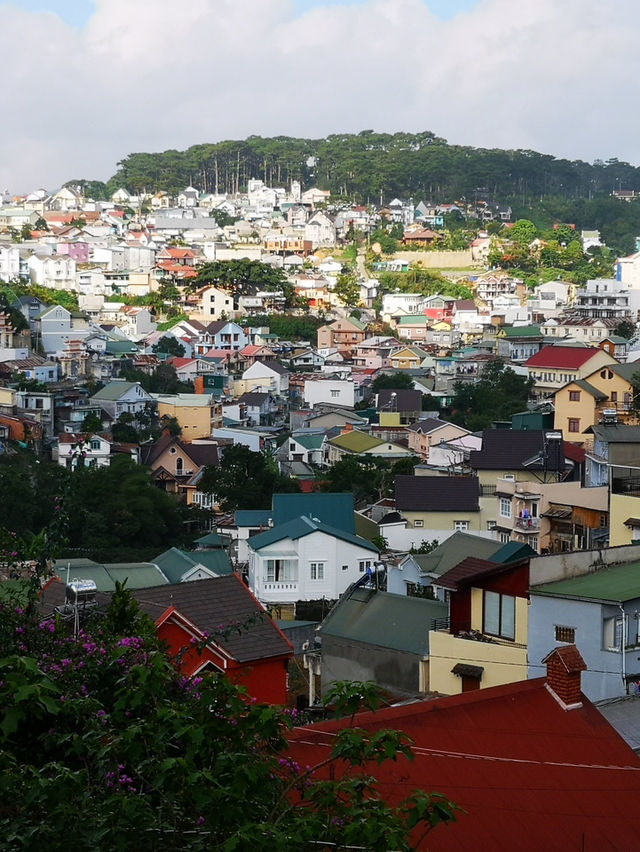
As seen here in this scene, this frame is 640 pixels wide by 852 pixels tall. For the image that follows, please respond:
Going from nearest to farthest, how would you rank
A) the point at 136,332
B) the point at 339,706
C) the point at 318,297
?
the point at 339,706 → the point at 136,332 → the point at 318,297

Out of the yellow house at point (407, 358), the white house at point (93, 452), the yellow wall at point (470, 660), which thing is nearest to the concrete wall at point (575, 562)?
the yellow wall at point (470, 660)

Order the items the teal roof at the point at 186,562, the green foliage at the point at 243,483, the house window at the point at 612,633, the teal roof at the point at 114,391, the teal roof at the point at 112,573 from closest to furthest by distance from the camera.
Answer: the house window at the point at 612,633 < the teal roof at the point at 112,573 < the teal roof at the point at 186,562 < the green foliage at the point at 243,483 < the teal roof at the point at 114,391

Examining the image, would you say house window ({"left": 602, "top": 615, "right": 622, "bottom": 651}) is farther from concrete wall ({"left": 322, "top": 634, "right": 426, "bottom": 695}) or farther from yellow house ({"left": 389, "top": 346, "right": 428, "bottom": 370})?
yellow house ({"left": 389, "top": 346, "right": 428, "bottom": 370})

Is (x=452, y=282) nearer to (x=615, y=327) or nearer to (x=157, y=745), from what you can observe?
(x=615, y=327)

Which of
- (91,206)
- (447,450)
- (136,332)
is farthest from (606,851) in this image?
(91,206)

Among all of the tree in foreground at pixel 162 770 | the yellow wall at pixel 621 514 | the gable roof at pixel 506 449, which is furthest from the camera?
the gable roof at pixel 506 449

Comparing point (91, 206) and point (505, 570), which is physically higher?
point (91, 206)

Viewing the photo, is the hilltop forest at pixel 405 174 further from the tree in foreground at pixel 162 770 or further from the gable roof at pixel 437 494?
the tree in foreground at pixel 162 770
